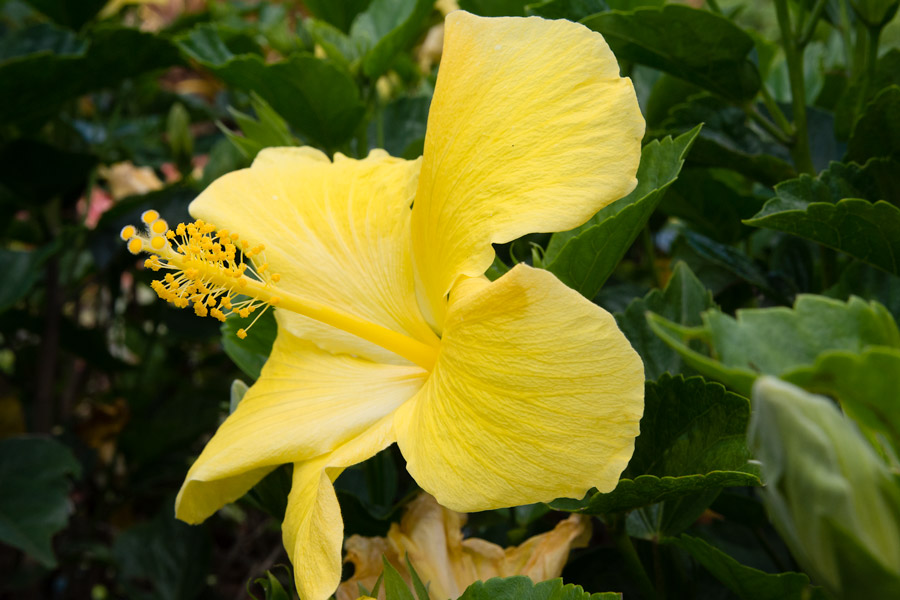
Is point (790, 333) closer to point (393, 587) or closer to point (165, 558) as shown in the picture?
point (393, 587)

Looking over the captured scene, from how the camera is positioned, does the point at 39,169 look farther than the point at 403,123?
Yes

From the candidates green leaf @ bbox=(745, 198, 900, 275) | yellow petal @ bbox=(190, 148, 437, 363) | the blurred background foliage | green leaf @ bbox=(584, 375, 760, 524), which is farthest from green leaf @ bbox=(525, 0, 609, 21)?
green leaf @ bbox=(584, 375, 760, 524)

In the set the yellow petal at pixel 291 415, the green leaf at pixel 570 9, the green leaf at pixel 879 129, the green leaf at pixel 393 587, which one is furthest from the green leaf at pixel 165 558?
the green leaf at pixel 879 129

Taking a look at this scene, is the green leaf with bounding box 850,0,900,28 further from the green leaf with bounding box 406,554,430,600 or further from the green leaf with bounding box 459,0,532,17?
the green leaf with bounding box 406,554,430,600

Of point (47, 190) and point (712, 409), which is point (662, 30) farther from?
point (47, 190)

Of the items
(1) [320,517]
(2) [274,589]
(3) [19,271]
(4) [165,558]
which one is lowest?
(4) [165,558]

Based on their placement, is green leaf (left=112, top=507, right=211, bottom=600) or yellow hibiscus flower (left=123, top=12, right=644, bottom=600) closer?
yellow hibiscus flower (left=123, top=12, right=644, bottom=600)

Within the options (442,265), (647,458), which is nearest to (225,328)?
(442,265)

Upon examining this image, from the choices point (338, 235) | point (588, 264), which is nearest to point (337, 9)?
point (338, 235)
